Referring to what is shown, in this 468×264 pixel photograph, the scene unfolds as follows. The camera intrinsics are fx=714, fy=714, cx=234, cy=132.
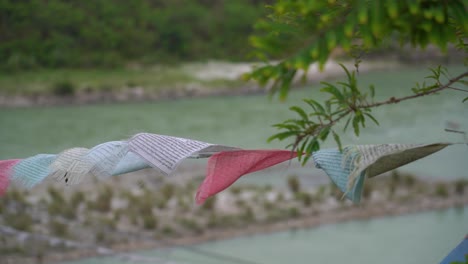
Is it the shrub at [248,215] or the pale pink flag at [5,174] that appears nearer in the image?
the pale pink flag at [5,174]

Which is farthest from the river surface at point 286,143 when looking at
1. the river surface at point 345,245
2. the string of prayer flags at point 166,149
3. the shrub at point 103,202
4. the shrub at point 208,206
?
the shrub at point 103,202

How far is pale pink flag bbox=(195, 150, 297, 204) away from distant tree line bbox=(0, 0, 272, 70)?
13503 mm

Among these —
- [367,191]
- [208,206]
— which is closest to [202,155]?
[208,206]

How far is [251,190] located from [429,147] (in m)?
4.68

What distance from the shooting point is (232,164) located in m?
1.85

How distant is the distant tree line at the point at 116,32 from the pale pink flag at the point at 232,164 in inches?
532

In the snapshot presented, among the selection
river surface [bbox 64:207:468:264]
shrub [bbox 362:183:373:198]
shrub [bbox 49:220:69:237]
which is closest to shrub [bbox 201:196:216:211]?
river surface [bbox 64:207:468:264]

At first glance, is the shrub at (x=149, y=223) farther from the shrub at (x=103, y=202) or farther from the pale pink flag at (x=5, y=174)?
the pale pink flag at (x=5, y=174)

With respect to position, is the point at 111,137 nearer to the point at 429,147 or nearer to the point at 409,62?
the point at 429,147

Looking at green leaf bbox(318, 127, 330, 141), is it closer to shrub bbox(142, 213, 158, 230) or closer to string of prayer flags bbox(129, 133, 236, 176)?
string of prayer flags bbox(129, 133, 236, 176)

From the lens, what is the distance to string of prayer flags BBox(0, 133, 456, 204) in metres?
1.75

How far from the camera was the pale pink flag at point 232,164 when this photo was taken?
1823 millimetres

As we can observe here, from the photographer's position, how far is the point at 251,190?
6.38m

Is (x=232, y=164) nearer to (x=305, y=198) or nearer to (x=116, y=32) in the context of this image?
(x=305, y=198)
